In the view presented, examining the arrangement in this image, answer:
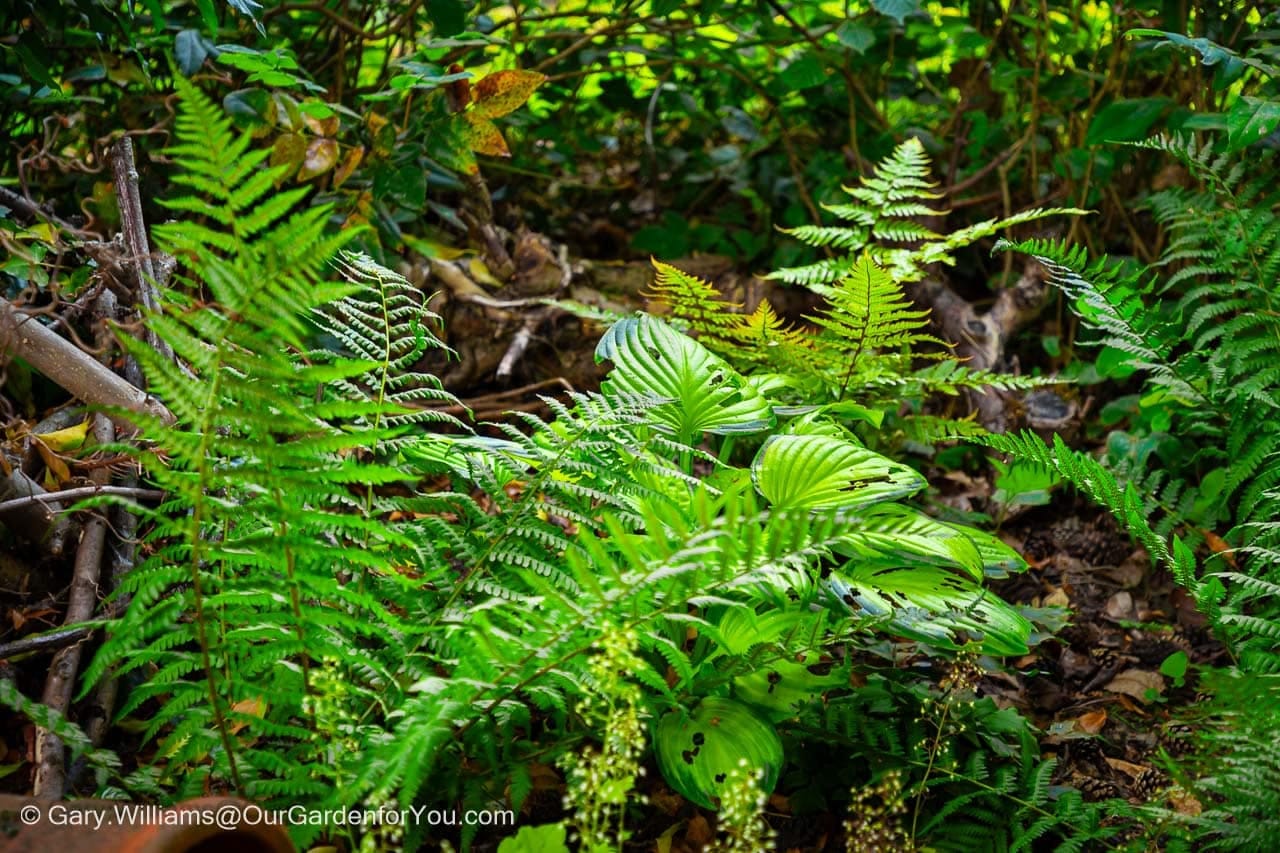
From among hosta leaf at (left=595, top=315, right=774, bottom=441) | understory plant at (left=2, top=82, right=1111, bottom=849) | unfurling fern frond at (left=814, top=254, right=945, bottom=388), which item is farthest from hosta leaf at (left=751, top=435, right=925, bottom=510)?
unfurling fern frond at (left=814, top=254, right=945, bottom=388)

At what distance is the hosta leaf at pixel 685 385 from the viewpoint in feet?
7.03

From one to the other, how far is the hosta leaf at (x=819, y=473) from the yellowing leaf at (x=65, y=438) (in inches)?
58.0

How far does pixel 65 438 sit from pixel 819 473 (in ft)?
5.29

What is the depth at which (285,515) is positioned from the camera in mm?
1504

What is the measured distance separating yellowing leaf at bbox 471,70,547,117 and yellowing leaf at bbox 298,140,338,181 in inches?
15.8

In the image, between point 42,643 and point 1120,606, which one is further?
point 1120,606

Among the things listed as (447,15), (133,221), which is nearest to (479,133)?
(447,15)

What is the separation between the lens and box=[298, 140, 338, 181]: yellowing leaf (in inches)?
109

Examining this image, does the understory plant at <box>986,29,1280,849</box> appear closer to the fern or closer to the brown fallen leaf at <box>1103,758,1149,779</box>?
the brown fallen leaf at <box>1103,758,1149,779</box>

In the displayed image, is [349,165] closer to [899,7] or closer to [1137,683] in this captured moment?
[899,7]

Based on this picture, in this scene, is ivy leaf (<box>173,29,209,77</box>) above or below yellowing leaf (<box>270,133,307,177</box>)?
above

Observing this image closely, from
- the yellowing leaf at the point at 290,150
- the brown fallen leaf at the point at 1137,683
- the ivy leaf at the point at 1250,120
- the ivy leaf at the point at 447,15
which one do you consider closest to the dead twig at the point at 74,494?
the yellowing leaf at the point at 290,150

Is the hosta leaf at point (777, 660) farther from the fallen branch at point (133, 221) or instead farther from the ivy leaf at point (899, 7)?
the ivy leaf at point (899, 7)

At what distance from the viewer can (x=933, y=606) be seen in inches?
72.1
